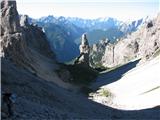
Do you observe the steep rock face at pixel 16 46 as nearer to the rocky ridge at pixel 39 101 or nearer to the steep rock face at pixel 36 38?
the rocky ridge at pixel 39 101

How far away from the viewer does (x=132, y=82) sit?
137500 millimetres

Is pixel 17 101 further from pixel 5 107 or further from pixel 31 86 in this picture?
pixel 31 86

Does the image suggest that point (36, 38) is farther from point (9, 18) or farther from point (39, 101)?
point (39, 101)

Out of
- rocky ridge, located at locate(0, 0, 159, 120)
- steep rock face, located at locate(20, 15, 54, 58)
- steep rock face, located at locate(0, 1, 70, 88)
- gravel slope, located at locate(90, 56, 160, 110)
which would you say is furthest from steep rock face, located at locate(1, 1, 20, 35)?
steep rock face, located at locate(20, 15, 54, 58)

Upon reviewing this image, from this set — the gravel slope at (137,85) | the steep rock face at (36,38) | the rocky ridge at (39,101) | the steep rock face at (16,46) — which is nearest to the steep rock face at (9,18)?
the steep rock face at (16,46)

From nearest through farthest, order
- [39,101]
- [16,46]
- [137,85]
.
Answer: [39,101]
[16,46]
[137,85]

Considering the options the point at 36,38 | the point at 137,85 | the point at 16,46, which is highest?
the point at 36,38

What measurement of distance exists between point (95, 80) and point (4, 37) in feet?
181

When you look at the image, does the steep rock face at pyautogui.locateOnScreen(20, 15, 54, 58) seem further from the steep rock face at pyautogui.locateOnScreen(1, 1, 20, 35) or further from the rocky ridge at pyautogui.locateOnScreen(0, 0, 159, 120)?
the rocky ridge at pyautogui.locateOnScreen(0, 0, 159, 120)

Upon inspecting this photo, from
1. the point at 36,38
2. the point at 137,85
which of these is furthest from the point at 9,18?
the point at 36,38

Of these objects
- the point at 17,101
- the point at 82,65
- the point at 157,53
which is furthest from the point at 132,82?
the point at 17,101

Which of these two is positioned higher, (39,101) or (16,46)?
(16,46)

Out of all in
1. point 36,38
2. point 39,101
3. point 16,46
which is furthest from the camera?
point 36,38

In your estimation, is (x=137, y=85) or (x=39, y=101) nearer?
(x=39, y=101)
